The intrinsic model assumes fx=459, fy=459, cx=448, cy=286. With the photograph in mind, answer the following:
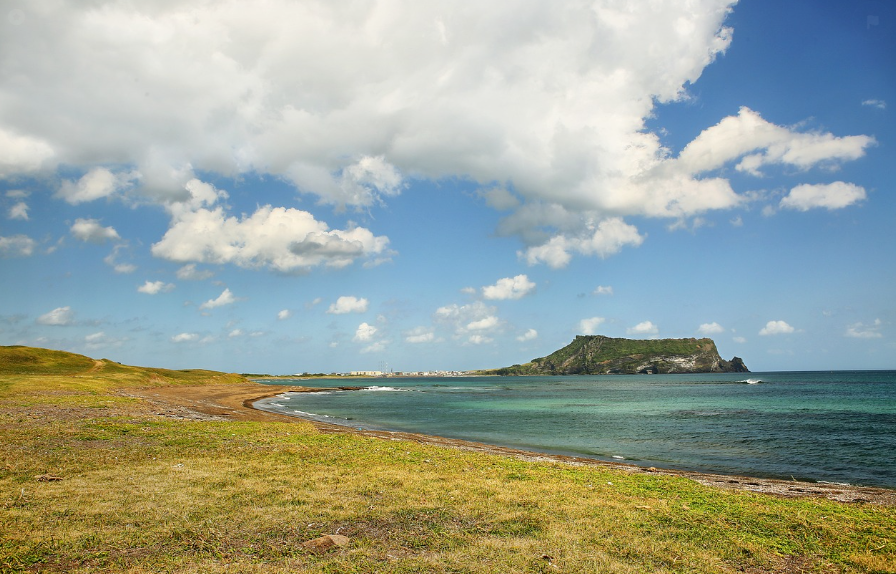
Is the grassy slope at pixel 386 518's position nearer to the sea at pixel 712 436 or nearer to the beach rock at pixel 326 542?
the beach rock at pixel 326 542

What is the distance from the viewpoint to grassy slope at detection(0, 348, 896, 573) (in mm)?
11008

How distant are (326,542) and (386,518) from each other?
2.55 metres

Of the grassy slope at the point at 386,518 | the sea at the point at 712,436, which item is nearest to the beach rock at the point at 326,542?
the grassy slope at the point at 386,518

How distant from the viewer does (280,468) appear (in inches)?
789

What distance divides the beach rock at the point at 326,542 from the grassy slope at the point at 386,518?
25cm

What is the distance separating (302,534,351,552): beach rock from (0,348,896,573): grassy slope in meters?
0.25

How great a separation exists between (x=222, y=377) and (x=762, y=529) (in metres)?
193

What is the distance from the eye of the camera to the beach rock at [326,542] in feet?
38.1

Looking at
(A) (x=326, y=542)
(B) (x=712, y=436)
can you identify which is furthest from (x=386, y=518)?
(B) (x=712, y=436)

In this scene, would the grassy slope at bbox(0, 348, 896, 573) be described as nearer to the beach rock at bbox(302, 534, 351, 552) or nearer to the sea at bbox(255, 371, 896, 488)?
the beach rock at bbox(302, 534, 351, 552)

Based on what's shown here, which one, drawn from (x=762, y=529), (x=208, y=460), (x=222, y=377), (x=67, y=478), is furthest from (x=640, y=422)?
(x=222, y=377)

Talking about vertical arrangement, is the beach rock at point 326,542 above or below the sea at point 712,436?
above

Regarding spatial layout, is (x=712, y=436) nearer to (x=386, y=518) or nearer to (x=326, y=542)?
(x=386, y=518)

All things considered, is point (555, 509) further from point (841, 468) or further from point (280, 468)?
point (841, 468)
